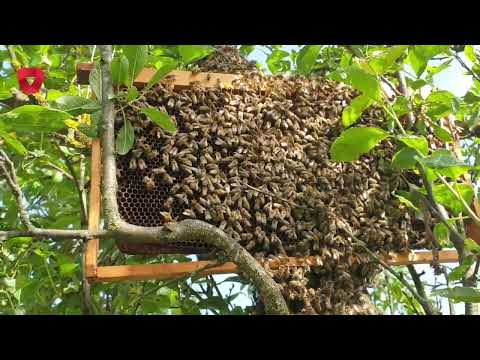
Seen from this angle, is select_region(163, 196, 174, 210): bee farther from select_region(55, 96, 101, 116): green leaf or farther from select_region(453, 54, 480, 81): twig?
select_region(453, 54, 480, 81): twig

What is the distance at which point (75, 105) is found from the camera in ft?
8.53

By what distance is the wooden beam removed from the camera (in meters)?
2.96

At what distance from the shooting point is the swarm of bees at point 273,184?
9.43ft

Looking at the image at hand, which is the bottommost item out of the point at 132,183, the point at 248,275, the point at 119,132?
the point at 248,275

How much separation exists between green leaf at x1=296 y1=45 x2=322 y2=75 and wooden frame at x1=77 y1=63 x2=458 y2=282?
352 mm

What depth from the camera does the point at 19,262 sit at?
369cm

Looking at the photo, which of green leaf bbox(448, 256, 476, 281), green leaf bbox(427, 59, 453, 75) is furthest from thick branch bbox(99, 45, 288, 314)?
green leaf bbox(427, 59, 453, 75)

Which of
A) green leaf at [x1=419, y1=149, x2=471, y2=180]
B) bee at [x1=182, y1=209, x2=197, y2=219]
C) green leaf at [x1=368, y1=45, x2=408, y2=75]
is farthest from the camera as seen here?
bee at [x1=182, y1=209, x2=197, y2=219]

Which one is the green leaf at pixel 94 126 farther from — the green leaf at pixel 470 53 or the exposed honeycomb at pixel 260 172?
the green leaf at pixel 470 53

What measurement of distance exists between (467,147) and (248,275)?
7.72 feet

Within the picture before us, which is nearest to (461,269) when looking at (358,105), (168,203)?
(358,105)
